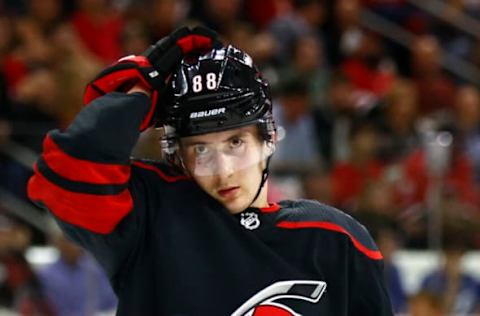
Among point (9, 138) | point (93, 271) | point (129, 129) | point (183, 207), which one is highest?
point (129, 129)

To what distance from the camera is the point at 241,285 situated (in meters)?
1.85

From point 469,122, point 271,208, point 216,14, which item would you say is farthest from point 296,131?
point 271,208

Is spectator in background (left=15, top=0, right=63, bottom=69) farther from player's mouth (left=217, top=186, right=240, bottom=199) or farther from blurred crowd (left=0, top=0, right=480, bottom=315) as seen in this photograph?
player's mouth (left=217, top=186, right=240, bottom=199)

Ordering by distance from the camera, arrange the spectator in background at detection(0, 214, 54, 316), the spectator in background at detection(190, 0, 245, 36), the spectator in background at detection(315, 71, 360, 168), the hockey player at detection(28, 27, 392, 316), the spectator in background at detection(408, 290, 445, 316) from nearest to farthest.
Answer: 1. the hockey player at detection(28, 27, 392, 316)
2. the spectator in background at detection(0, 214, 54, 316)
3. the spectator in background at detection(408, 290, 445, 316)
4. the spectator in background at detection(315, 71, 360, 168)
5. the spectator in background at detection(190, 0, 245, 36)

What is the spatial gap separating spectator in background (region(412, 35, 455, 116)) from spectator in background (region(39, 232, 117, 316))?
7.80 ft

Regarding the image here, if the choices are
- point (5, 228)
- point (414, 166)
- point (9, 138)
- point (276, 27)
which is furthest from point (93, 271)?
point (276, 27)

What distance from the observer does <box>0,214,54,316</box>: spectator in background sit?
4086 millimetres

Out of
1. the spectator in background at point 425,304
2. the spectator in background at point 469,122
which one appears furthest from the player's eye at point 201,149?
the spectator in background at point 469,122

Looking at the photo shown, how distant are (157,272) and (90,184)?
0.23 meters

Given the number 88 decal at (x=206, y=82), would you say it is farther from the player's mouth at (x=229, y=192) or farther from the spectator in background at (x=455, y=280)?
the spectator in background at (x=455, y=280)

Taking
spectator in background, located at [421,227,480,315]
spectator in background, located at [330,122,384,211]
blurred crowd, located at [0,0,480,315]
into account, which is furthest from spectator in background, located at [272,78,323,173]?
spectator in background, located at [421,227,480,315]

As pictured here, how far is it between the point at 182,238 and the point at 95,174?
0.22m

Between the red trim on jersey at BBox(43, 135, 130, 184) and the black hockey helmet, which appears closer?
the red trim on jersey at BBox(43, 135, 130, 184)

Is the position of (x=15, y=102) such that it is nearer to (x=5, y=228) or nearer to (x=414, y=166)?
(x=5, y=228)
